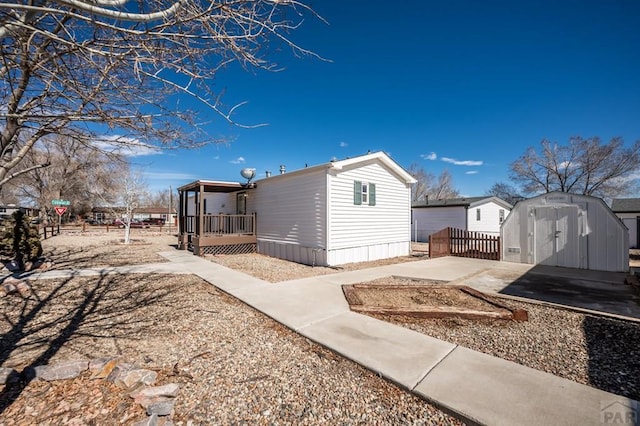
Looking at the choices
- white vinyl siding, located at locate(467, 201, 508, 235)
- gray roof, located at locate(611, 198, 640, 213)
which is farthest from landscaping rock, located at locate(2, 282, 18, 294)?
gray roof, located at locate(611, 198, 640, 213)

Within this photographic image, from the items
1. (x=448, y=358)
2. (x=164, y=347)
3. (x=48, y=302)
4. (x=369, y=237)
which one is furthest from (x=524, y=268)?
(x=48, y=302)

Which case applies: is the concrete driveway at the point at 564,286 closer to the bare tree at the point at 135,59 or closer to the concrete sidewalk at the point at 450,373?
the concrete sidewalk at the point at 450,373

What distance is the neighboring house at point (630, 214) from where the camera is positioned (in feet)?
64.1

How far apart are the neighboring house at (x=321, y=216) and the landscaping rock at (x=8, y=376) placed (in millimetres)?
7852

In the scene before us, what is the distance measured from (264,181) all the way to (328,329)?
9.83 meters

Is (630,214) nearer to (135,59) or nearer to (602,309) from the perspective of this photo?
(602,309)

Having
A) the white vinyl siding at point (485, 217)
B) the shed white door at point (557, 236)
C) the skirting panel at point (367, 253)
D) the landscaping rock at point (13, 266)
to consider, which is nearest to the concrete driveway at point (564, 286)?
the shed white door at point (557, 236)

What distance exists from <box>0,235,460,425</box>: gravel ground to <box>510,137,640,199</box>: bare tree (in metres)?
31.4

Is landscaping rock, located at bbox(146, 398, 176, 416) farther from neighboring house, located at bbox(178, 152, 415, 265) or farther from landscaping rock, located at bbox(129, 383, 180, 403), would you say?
neighboring house, located at bbox(178, 152, 415, 265)

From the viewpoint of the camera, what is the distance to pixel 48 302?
216 inches

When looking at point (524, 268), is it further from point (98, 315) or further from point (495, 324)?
point (98, 315)

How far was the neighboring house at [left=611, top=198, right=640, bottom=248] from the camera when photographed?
1955 centimetres

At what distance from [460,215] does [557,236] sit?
1033 cm

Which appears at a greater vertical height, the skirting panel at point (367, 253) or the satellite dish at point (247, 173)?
the satellite dish at point (247, 173)
